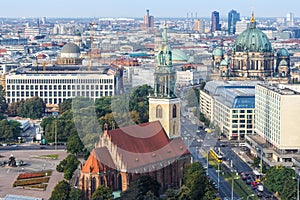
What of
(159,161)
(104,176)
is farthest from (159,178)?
(104,176)

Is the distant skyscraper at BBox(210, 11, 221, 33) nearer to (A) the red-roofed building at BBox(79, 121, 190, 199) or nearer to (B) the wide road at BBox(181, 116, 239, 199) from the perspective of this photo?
(B) the wide road at BBox(181, 116, 239, 199)

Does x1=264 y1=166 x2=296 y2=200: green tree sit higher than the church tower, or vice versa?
the church tower

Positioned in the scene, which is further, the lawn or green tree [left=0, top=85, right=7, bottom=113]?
green tree [left=0, top=85, right=7, bottom=113]

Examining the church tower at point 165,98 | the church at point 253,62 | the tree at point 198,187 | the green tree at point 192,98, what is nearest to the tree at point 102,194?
the tree at point 198,187

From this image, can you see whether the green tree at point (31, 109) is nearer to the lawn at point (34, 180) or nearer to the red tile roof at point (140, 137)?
the lawn at point (34, 180)

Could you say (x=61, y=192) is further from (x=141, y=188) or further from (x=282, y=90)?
(x=282, y=90)

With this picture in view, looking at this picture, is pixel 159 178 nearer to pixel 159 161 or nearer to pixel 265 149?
pixel 159 161

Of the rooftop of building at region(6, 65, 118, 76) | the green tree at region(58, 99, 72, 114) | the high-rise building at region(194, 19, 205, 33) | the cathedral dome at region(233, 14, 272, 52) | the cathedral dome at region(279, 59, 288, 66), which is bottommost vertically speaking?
the green tree at region(58, 99, 72, 114)

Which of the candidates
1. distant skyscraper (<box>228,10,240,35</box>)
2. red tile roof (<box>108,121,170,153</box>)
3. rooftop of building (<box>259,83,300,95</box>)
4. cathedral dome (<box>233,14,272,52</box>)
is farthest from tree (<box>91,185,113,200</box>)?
distant skyscraper (<box>228,10,240,35</box>)
